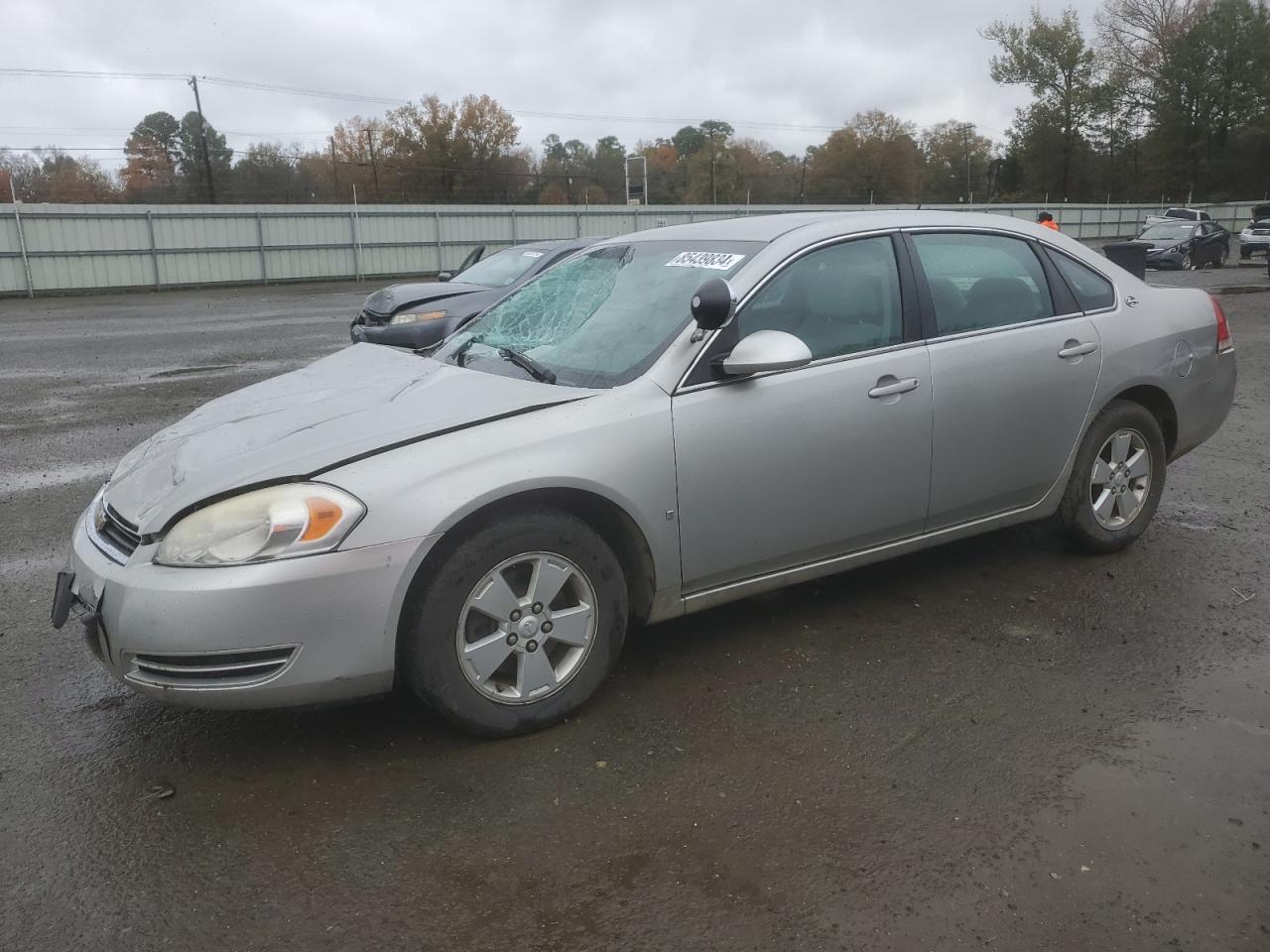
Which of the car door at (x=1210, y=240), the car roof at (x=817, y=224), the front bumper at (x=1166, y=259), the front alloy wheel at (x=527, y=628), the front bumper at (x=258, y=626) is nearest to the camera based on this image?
the front bumper at (x=258, y=626)

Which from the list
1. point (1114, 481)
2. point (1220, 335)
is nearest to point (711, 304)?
point (1114, 481)

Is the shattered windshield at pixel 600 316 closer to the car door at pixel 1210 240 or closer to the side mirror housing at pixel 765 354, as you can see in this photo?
the side mirror housing at pixel 765 354

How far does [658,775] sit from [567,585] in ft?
2.13

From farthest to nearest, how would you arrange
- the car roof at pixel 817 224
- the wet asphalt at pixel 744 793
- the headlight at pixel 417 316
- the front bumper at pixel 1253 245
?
the front bumper at pixel 1253 245 < the headlight at pixel 417 316 < the car roof at pixel 817 224 < the wet asphalt at pixel 744 793

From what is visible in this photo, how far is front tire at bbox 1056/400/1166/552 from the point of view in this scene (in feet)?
14.9

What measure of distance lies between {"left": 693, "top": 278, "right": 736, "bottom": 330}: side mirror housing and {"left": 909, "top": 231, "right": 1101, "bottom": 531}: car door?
987mm

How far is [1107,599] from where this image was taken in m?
4.30

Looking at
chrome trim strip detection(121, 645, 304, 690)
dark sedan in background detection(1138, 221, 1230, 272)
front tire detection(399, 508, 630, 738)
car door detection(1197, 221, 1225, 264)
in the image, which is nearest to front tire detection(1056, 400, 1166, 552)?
front tire detection(399, 508, 630, 738)

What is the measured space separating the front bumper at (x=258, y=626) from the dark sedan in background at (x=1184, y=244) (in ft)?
102

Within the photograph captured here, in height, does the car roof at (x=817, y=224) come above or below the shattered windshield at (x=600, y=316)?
above

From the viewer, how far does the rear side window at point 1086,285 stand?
4539 millimetres

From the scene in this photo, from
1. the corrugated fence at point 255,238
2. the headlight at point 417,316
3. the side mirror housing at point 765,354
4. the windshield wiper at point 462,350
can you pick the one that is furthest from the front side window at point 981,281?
the corrugated fence at point 255,238

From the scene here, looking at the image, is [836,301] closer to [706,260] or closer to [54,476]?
[706,260]

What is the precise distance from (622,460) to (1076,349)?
91.4 inches
